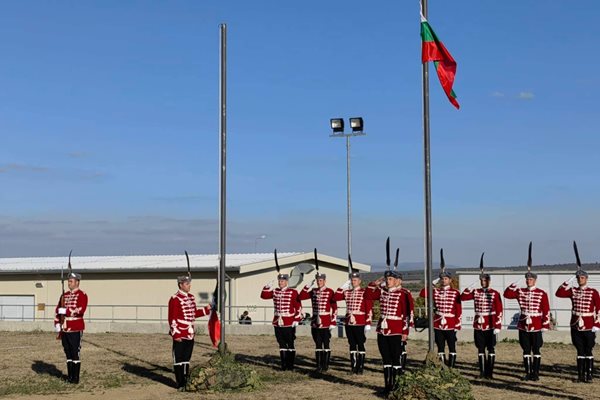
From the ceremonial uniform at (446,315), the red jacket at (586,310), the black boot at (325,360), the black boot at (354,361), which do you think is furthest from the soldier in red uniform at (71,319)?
the red jacket at (586,310)

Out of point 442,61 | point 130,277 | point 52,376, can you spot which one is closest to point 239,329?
point 130,277

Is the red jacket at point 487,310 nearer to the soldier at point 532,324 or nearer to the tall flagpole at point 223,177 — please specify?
the soldier at point 532,324

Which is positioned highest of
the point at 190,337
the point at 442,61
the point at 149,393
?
the point at 442,61

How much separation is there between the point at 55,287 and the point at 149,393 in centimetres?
2301

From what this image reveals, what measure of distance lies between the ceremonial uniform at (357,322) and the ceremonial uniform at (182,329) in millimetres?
3188

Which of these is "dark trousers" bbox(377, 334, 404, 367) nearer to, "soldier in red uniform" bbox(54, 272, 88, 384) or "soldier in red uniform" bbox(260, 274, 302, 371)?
"soldier in red uniform" bbox(260, 274, 302, 371)

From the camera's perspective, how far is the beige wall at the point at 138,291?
3147cm

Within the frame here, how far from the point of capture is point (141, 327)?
91.1ft

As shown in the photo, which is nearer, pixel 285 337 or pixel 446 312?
pixel 446 312

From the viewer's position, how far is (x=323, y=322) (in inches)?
629

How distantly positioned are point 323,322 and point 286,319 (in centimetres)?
80

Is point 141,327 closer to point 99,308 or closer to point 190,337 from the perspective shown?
point 99,308

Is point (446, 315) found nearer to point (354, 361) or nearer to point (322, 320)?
point (354, 361)

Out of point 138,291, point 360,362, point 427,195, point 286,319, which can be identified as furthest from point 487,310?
point 138,291
